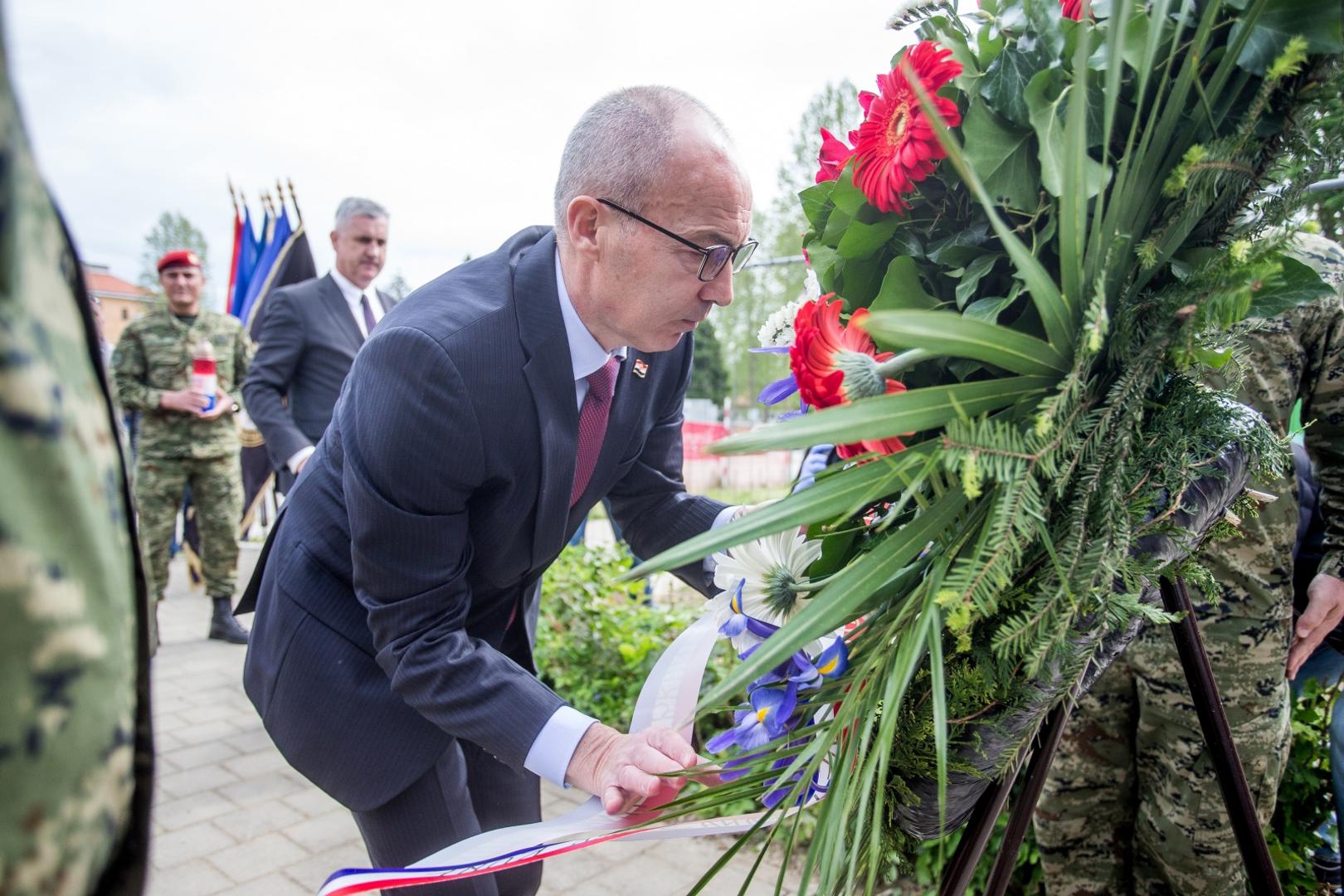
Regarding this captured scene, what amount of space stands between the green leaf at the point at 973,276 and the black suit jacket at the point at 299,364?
354 centimetres

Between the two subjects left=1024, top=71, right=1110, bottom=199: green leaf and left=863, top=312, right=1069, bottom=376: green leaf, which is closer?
left=863, top=312, right=1069, bottom=376: green leaf

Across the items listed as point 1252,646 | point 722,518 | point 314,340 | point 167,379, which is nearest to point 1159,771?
point 1252,646

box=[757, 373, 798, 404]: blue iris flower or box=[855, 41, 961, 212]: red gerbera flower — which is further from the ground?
box=[855, 41, 961, 212]: red gerbera flower

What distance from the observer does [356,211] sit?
14.3 feet

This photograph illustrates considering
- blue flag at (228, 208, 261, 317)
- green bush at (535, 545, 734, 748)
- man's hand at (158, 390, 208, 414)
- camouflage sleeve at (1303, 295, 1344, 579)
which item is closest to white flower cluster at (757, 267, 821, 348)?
camouflage sleeve at (1303, 295, 1344, 579)

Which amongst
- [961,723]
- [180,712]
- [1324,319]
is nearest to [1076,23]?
[961,723]

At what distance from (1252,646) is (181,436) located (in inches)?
215

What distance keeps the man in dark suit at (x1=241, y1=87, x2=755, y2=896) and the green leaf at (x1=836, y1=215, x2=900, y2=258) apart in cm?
51

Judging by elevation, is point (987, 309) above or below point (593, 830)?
above

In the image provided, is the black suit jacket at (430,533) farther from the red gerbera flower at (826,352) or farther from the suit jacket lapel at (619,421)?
the red gerbera flower at (826,352)

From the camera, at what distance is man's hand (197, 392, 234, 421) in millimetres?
5352

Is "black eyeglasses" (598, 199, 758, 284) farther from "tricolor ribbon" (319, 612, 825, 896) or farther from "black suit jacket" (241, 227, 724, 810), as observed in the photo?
"tricolor ribbon" (319, 612, 825, 896)

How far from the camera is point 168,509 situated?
5.50 meters

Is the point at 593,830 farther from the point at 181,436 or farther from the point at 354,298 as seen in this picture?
the point at 181,436
